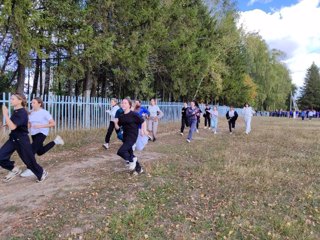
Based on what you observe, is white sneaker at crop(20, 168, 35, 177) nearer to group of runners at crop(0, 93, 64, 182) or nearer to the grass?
group of runners at crop(0, 93, 64, 182)

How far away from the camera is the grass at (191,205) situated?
207 inches

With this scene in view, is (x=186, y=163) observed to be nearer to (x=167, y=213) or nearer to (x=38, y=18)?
(x=167, y=213)

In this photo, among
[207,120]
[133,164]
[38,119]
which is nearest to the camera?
[38,119]

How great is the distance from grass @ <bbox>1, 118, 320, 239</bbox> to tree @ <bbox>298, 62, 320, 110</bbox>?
87010mm

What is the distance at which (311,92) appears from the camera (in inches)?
3590

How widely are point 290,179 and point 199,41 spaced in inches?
1047

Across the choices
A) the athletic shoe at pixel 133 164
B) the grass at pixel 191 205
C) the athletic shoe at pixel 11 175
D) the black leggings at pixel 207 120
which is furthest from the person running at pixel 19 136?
the black leggings at pixel 207 120

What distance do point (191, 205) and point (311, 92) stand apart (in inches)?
3664

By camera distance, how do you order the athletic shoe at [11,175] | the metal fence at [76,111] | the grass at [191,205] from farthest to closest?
the metal fence at [76,111]
the athletic shoe at [11,175]
the grass at [191,205]

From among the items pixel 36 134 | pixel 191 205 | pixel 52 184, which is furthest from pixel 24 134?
pixel 191 205

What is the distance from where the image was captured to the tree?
89.7m

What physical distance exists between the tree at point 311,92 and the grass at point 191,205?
87.0m

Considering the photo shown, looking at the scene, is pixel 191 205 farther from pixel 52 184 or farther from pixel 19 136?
pixel 19 136

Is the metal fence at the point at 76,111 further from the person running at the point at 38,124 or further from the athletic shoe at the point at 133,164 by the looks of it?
the athletic shoe at the point at 133,164
